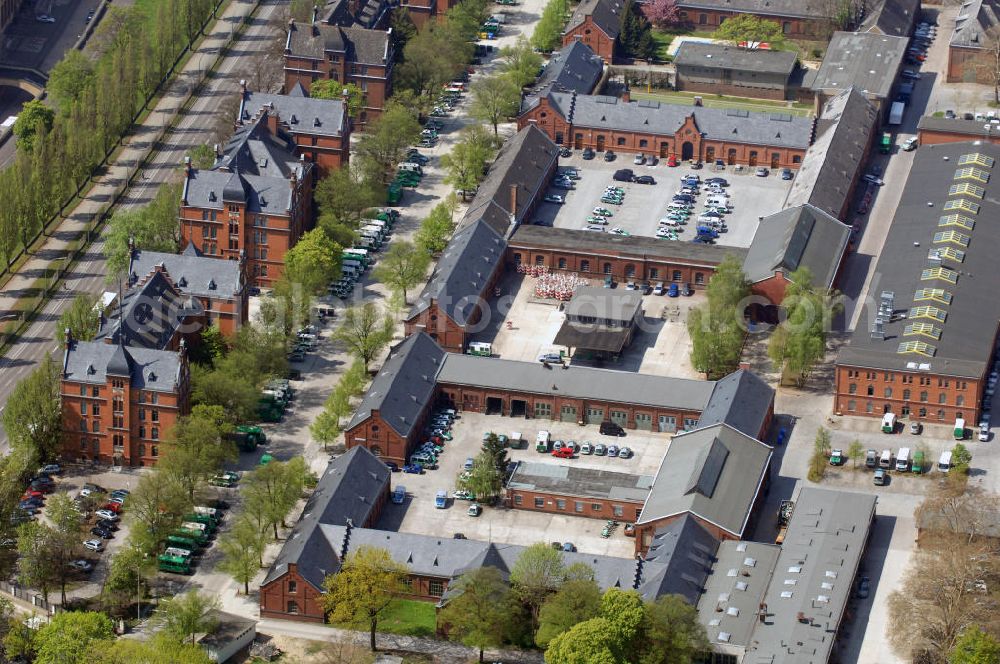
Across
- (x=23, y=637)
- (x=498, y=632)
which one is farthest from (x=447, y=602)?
(x=23, y=637)

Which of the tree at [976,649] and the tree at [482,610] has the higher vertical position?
the tree at [976,649]

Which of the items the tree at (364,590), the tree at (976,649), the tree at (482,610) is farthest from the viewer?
the tree at (364,590)

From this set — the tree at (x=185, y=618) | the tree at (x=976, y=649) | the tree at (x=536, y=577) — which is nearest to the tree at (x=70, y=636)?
the tree at (x=185, y=618)

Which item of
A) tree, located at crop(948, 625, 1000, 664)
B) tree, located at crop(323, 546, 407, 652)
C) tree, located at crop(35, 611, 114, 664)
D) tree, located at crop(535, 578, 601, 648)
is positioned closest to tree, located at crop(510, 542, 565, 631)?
tree, located at crop(535, 578, 601, 648)

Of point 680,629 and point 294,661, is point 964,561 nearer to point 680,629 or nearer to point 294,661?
point 680,629

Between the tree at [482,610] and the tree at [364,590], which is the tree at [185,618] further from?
the tree at [482,610]

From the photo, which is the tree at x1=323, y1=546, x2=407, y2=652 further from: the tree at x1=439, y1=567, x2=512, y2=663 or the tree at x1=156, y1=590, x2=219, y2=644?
the tree at x1=156, y1=590, x2=219, y2=644

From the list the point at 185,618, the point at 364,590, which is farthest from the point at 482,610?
the point at 185,618
